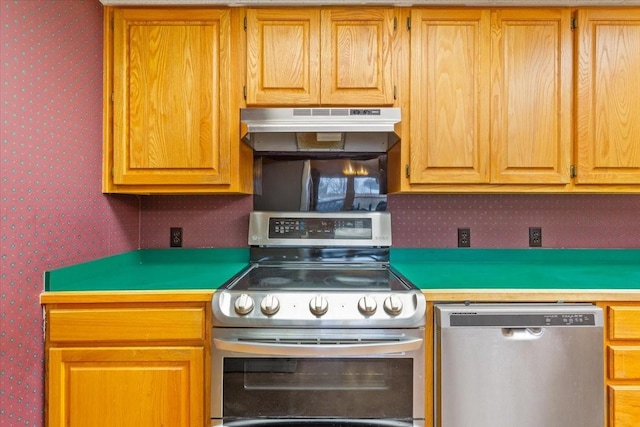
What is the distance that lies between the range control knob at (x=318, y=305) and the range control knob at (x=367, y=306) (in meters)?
0.12

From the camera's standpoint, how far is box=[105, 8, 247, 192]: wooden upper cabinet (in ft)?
5.61

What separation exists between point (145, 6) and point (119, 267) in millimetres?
1216

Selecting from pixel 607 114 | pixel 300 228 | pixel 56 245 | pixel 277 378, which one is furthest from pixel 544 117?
pixel 56 245

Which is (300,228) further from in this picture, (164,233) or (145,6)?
(145,6)

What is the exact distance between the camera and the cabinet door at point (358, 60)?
171 centimetres

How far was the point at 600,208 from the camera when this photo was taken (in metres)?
2.03

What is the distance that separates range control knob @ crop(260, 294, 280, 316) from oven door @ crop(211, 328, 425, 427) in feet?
0.28

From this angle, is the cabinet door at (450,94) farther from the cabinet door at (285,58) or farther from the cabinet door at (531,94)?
the cabinet door at (285,58)

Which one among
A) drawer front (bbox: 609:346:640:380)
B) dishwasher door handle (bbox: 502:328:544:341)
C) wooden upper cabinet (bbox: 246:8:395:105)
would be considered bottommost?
drawer front (bbox: 609:346:640:380)

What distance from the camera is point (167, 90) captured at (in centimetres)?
171

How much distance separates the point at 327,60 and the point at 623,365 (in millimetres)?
1677

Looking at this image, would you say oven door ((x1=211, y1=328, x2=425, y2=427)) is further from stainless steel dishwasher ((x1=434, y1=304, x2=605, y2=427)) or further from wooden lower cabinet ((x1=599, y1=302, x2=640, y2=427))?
wooden lower cabinet ((x1=599, y1=302, x2=640, y2=427))

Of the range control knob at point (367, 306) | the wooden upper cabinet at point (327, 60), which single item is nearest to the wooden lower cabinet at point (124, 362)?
the range control knob at point (367, 306)

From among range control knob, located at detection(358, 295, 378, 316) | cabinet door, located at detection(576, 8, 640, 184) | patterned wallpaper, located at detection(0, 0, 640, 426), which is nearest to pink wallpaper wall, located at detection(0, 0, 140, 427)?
patterned wallpaper, located at detection(0, 0, 640, 426)
